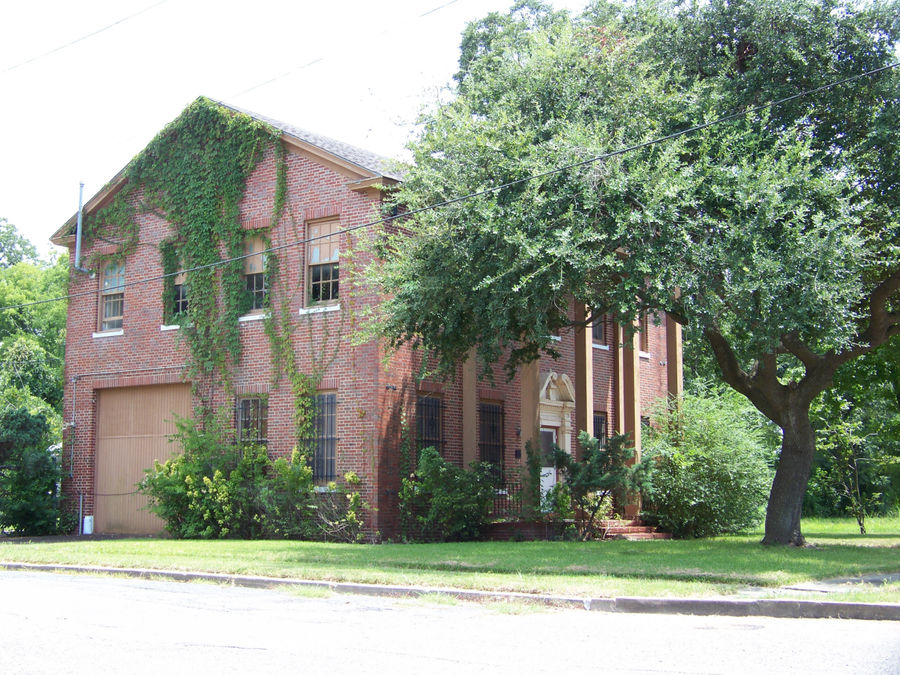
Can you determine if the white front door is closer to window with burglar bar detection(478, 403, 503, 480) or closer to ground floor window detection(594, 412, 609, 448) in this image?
window with burglar bar detection(478, 403, 503, 480)

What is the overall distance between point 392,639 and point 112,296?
703 inches

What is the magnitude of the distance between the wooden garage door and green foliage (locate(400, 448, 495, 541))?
593cm

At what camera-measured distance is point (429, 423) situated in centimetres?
2058

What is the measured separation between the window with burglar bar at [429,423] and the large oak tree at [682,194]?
3.17 meters

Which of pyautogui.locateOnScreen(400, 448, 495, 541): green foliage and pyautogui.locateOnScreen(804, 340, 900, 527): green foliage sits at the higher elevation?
pyautogui.locateOnScreen(804, 340, 900, 527): green foliage

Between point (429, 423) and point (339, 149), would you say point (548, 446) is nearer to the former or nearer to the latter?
point (429, 423)

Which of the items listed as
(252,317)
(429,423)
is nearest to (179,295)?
(252,317)

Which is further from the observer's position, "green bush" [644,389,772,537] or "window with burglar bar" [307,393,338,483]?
"green bush" [644,389,772,537]

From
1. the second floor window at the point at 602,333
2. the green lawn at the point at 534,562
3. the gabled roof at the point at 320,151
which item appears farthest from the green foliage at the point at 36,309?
the green lawn at the point at 534,562

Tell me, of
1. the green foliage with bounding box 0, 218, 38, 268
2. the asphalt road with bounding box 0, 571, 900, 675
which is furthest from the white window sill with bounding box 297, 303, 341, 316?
the green foliage with bounding box 0, 218, 38, 268

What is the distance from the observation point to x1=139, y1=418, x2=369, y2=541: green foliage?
19.2m

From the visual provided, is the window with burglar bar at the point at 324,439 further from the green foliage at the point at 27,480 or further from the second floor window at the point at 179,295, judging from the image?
the green foliage at the point at 27,480

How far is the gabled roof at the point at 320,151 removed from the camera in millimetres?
19781

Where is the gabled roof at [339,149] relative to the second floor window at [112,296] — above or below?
above
